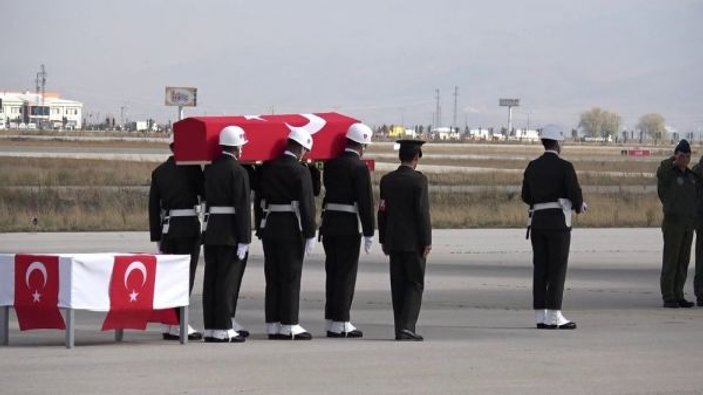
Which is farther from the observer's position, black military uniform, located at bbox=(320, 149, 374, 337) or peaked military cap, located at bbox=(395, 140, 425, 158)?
black military uniform, located at bbox=(320, 149, 374, 337)

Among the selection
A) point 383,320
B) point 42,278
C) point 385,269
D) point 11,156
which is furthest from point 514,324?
point 11,156

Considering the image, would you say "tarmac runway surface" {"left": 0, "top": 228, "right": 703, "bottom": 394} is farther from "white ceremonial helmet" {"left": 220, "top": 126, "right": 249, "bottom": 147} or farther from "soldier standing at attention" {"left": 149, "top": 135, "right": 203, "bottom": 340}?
"white ceremonial helmet" {"left": 220, "top": 126, "right": 249, "bottom": 147}

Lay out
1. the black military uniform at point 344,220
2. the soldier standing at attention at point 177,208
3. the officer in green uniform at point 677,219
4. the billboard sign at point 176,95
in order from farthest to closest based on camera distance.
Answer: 1. the billboard sign at point 176,95
2. the officer in green uniform at point 677,219
3. the black military uniform at point 344,220
4. the soldier standing at attention at point 177,208

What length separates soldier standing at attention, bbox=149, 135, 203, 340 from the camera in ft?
50.8

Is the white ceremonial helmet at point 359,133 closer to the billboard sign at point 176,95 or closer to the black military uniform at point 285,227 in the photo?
the black military uniform at point 285,227

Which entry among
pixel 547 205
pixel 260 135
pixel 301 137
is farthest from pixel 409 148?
pixel 547 205

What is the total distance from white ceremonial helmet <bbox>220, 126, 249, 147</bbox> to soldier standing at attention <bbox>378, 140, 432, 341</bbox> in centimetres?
163

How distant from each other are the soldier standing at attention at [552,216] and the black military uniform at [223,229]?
3.47m

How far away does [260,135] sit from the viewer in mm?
15602

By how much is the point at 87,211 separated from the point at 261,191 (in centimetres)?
2344

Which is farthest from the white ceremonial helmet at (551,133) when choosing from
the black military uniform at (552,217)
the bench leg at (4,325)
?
the bench leg at (4,325)

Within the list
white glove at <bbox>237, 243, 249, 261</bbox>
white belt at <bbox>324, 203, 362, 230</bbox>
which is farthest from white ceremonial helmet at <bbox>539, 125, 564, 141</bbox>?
white glove at <bbox>237, 243, 249, 261</bbox>

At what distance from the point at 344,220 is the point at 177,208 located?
172cm

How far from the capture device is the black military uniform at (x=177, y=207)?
50.8 ft
